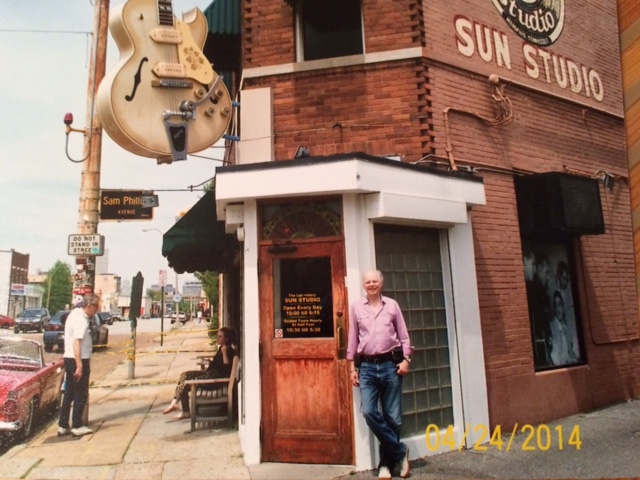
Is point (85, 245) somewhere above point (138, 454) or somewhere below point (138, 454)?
above

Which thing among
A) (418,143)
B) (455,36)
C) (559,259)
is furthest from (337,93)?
(559,259)

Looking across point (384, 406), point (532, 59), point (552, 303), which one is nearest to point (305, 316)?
point (384, 406)

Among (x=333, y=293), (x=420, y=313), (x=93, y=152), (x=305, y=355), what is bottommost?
(x=305, y=355)

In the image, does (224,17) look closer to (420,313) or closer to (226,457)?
(420,313)

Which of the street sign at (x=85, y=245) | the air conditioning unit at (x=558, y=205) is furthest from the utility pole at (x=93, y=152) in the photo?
the air conditioning unit at (x=558, y=205)

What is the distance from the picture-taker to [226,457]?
17.3 ft

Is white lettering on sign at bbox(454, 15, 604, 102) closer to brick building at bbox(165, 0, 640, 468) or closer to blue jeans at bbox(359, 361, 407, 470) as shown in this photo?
brick building at bbox(165, 0, 640, 468)

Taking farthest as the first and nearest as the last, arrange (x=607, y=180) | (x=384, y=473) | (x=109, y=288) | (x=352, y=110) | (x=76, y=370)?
1. (x=109, y=288)
2. (x=607, y=180)
3. (x=76, y=370)
4. (x=352, y=110)
5. (x=384, y=473)

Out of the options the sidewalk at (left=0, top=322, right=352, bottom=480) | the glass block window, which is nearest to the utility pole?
the sidewalk at (left=0, top=322, right=352, bottom=480)

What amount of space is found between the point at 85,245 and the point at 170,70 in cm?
321

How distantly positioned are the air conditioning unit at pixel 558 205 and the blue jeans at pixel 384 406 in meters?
3.55

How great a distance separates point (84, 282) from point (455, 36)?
21.9 ft

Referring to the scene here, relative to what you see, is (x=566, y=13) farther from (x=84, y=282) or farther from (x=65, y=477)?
(x=65, y=477)
